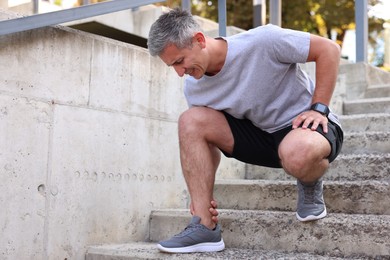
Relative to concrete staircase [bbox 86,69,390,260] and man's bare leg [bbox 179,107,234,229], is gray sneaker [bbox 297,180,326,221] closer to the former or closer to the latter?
concrete staircase [bbox 86,69,390,260]

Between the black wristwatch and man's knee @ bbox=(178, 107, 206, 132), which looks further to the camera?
man's knee @ bbox=(178, 107, 206, 132)

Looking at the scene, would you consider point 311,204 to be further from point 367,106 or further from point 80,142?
point 367,106

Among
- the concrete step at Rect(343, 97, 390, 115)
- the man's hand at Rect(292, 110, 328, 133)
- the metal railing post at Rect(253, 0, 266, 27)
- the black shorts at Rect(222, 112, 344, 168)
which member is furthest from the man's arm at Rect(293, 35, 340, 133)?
the metal railing post at Rect(253, 0, 266, 27)

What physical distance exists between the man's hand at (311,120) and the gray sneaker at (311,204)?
0.26 meters

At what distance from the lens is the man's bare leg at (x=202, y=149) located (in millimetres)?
2479

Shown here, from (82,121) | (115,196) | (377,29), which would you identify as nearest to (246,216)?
A: (115,196)

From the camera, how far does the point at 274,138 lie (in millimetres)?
2514

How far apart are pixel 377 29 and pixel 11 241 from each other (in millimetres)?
10961

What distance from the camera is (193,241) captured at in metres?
2.40

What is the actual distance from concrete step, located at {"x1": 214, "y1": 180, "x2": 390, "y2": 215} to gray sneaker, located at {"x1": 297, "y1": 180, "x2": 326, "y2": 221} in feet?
0.63

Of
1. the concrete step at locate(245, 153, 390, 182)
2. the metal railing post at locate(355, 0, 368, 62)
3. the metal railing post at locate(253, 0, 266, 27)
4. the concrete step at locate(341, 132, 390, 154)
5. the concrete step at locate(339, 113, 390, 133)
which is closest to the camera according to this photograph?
the concrete step at locate(245, 153, 390, 182)

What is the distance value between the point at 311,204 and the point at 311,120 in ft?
1.18

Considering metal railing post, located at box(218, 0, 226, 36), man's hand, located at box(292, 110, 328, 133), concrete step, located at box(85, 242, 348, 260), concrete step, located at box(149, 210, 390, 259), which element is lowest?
concrete step, located at box(85, 242, 348, 260)

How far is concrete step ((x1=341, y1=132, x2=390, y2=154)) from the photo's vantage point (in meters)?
3.09
